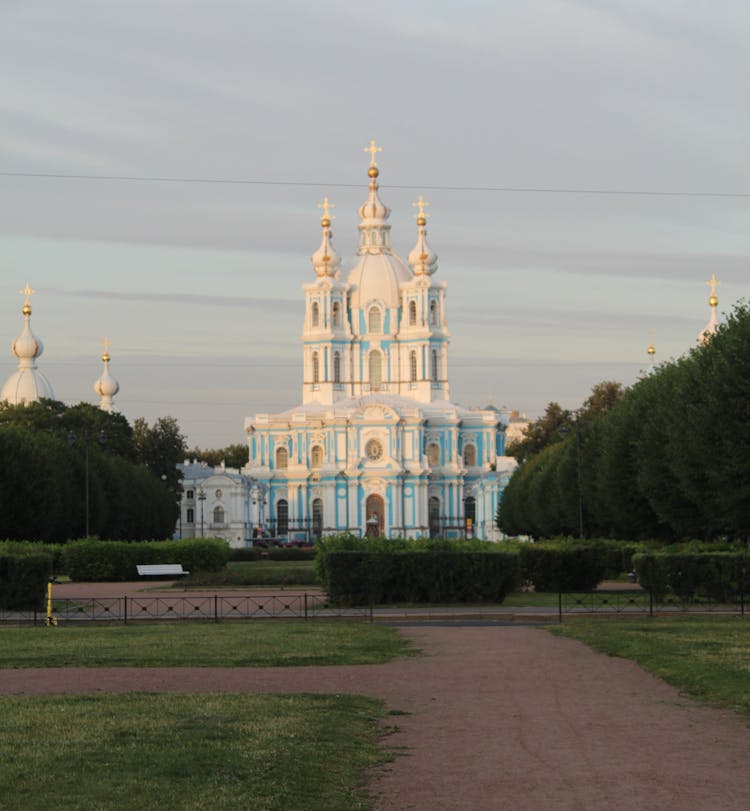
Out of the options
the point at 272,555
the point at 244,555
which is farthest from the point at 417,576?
the point at 272,555

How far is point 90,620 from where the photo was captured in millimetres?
40438

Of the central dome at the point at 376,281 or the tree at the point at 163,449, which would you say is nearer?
the tree at the point at 163,449

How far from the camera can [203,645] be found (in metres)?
31.3

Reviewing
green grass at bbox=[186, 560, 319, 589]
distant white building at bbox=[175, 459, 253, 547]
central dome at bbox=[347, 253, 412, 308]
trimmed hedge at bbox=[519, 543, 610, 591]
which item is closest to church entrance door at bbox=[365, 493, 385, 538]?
distant white building at bbox=[175, 459, 253, 547]

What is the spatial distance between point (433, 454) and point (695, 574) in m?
113

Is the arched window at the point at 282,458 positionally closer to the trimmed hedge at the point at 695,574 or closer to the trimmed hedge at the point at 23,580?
the trimmed hedge at the point at 23,580

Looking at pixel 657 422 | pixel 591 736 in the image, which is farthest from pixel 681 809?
pixel 657 422

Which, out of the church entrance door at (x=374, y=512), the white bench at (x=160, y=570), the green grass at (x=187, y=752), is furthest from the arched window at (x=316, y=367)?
the green grass at (x=187, y=752)

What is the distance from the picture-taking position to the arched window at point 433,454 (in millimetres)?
156125

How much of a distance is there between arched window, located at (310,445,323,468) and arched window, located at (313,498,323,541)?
371 centimetres

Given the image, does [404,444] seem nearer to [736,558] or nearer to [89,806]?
[736,558]

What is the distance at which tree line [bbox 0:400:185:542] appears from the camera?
241 feet

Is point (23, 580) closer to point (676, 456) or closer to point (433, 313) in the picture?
point (676, 456)

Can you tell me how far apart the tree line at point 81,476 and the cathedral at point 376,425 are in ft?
52.1
